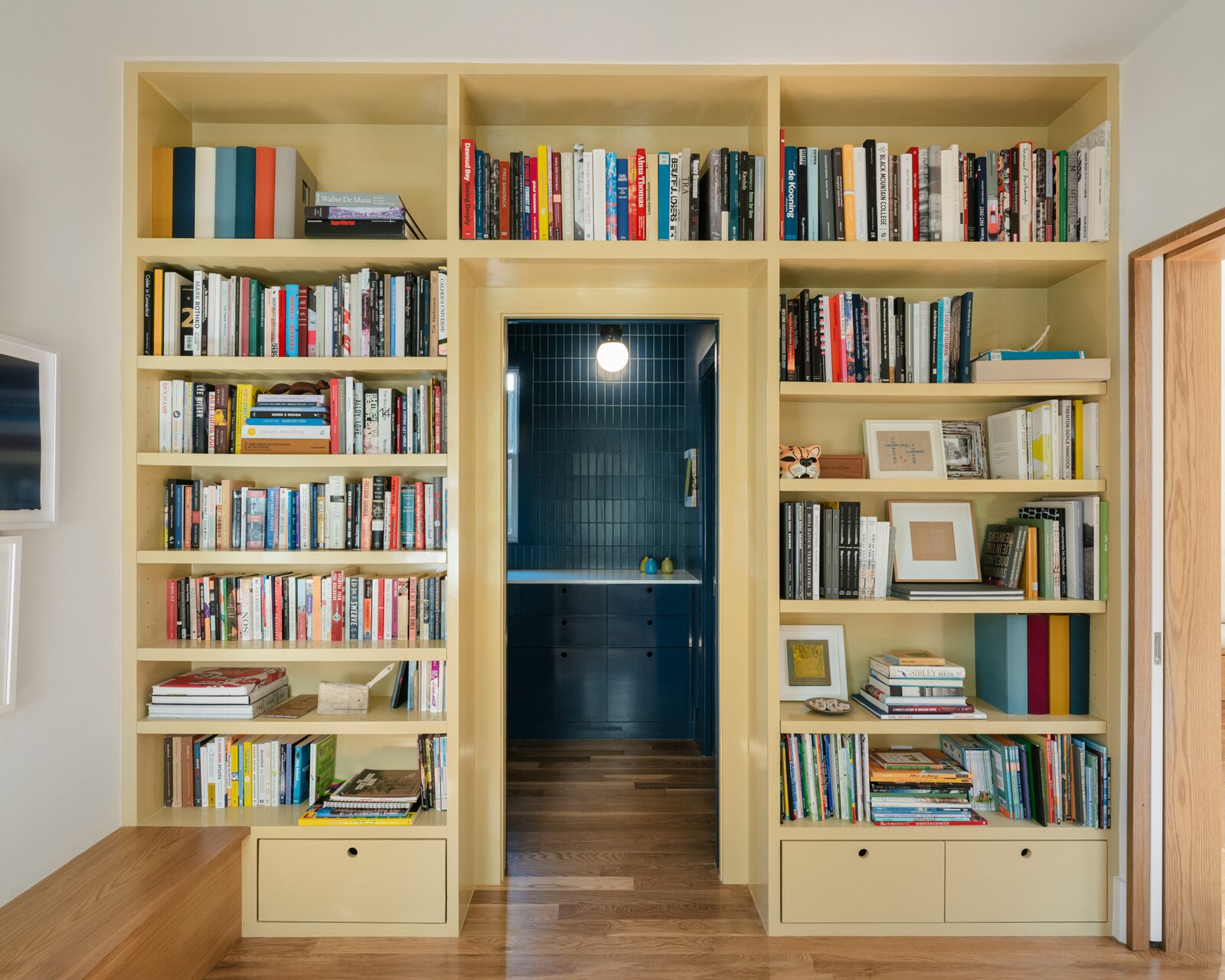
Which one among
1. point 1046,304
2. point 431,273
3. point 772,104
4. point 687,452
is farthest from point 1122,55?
point 687,452

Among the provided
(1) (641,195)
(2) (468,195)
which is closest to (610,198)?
(1) (641,195)

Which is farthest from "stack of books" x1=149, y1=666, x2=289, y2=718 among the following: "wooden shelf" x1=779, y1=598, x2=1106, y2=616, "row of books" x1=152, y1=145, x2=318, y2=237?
"wooden shelf" x1=779, y1=598, x2=1106, y2=616

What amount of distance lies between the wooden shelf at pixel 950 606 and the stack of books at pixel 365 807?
50.7 inches

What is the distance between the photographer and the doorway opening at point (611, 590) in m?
3.44

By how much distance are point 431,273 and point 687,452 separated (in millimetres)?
2380

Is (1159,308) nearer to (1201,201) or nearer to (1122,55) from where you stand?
(1201,201)

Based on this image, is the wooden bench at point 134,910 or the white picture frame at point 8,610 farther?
the white picture frame at point 8,610

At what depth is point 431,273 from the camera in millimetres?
2395

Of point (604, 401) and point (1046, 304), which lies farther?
point (604, 401)

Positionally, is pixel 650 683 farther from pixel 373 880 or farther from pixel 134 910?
pixel 134 910

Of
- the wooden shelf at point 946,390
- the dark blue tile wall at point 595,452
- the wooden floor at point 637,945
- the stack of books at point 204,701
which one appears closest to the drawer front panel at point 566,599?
the dark blue tile wall at point 595,452

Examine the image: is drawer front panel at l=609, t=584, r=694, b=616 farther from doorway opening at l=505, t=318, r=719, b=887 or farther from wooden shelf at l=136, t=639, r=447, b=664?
wooden shelf at l=136, t=639, r=447, b=664

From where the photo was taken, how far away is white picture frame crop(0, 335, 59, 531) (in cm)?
183

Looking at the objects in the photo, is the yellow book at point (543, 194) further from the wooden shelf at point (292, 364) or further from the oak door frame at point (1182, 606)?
the oak door frame at point (1182, 606)
